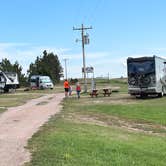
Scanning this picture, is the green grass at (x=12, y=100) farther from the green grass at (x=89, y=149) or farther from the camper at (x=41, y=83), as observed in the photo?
the camper at (x=41, y=83)

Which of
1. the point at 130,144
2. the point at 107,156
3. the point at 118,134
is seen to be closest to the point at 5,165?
the point at 107,156

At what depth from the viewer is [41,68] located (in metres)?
108

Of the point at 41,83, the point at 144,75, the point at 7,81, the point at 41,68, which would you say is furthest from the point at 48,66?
the point at 144,75

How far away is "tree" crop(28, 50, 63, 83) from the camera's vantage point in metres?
108

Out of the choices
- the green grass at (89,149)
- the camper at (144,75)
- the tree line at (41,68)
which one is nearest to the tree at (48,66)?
the tree line at (41,68)

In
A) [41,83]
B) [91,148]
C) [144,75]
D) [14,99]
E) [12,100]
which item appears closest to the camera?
[91,148]

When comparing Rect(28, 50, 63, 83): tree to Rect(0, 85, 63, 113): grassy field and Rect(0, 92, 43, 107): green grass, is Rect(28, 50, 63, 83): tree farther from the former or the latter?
Rect(0, 92, 43, 107): green grass

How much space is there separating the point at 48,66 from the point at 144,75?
72890 millimetres

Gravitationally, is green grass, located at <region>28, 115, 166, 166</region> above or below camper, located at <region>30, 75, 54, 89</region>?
below

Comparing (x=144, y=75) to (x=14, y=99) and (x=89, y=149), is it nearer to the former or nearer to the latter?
(x=14, y=99)

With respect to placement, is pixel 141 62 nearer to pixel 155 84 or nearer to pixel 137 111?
pixel 155 84

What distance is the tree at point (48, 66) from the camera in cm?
10757

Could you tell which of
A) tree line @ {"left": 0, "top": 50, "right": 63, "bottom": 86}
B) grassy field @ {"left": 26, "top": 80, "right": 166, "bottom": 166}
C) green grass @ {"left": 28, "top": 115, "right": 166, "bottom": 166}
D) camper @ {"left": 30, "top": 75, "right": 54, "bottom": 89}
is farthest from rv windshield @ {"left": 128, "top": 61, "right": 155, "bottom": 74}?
tree line @ {"left": 0, "top": 50, "right": 63, "bottom": 86}

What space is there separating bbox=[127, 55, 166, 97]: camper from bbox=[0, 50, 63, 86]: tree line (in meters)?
61.5
